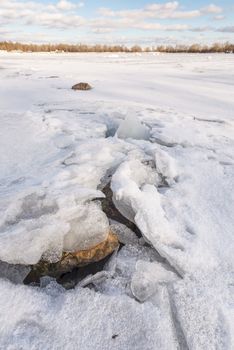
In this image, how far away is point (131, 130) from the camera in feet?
9.95

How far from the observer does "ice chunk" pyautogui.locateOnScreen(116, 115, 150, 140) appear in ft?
9.87

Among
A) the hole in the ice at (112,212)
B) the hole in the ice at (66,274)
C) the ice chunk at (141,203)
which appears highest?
the ice chunk at (141,203)

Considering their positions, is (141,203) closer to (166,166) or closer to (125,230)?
(125,230)

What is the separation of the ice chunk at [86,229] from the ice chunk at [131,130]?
4.20ft

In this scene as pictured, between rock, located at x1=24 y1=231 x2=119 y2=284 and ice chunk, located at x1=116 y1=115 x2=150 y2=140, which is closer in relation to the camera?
rock, located at x1=24 y1=231 x2=119 y2=284

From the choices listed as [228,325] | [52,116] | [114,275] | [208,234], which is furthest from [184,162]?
[52,116]

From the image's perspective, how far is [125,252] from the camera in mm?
1704

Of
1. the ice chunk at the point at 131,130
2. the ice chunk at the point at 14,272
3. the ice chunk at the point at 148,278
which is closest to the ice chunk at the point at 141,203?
the ice chunk at the point at 148,278

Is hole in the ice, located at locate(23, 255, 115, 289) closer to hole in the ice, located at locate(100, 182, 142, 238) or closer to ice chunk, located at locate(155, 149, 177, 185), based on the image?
hole in the ice, located at locate(100, 182, 142, 238)

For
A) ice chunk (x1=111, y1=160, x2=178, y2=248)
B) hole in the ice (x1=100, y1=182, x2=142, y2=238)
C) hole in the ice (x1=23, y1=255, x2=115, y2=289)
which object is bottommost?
hole in the ice (x1=23, y1=255, x2=115, y2=289)

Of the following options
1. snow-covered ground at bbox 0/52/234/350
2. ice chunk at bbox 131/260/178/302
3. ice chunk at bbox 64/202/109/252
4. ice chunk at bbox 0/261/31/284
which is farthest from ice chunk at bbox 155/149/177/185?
ice chunk at bbox 0/261/31/284

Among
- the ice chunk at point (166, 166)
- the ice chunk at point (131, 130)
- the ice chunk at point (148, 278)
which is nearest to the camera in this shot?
the ice chunk at point (148, 278)

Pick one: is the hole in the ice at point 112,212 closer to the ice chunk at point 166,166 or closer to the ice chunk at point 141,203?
the ice chunk at point 141,203

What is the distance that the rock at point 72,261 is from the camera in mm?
1543
